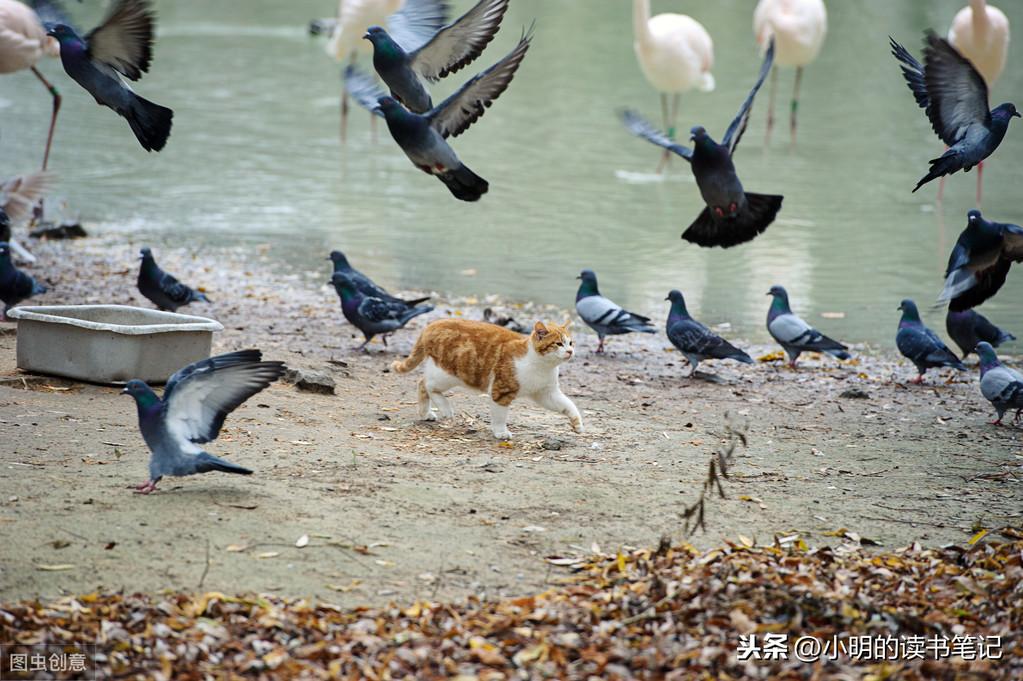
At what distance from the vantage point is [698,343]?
7.13 m

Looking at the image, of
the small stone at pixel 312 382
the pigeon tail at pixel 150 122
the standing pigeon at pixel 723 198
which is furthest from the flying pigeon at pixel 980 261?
the small stone at pixel 312 382

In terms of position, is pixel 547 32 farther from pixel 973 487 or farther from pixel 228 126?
pixel 973 487

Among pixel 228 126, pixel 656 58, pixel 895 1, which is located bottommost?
pixel 228 126

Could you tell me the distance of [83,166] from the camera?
515 inches

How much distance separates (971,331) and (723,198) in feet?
10.6

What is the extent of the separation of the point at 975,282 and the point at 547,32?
1920 cm

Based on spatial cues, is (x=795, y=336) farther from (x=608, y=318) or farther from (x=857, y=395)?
(x=608, y=318)

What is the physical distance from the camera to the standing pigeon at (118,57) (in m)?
4.22

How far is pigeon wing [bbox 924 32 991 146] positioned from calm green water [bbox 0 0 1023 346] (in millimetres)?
3764

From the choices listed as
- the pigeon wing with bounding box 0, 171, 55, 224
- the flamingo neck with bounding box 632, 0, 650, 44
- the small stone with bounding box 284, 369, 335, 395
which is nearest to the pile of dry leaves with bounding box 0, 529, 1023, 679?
the small stone with bounding box 284, 369, 335, 395

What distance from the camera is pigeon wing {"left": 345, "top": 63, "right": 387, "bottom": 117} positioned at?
5430 millimetres

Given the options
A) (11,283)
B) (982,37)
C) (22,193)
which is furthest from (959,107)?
(982,37)

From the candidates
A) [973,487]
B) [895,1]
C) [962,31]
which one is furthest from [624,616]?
[895,1]

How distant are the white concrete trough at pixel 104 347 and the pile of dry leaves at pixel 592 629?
246 cm
